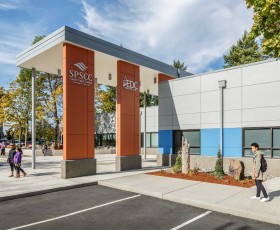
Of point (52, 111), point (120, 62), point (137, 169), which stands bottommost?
point (137, 169)

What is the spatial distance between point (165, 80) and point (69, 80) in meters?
8.19

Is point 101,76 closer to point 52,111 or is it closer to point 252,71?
point 252,71

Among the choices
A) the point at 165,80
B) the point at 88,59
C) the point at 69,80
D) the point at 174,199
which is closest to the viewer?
the point at 174,199

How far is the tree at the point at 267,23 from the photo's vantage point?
857cm

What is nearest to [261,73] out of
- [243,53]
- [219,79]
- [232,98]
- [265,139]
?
[232,98]

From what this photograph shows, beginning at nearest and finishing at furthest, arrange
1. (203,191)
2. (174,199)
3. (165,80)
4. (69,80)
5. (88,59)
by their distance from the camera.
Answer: (174,199), (203,191), (69,80), (88,59), (165,80)

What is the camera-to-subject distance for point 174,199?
31.1 ft

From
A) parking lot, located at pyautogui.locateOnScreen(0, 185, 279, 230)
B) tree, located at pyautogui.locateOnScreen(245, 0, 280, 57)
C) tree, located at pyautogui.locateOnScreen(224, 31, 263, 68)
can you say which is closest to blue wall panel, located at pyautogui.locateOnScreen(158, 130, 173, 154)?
parking lot, located at pyautogui.locateOnScreen(0, 185, 279, 230)

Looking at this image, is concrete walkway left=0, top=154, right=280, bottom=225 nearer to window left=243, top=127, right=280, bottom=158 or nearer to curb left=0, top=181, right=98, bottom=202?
curb left=0, top=181, right=98, bottom=202

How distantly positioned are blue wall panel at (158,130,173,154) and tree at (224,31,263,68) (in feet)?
124

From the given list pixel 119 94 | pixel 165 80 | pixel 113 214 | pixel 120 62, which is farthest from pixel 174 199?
pixel 165 80

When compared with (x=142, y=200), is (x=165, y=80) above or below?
above

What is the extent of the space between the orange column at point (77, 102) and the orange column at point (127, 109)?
7.12 feet

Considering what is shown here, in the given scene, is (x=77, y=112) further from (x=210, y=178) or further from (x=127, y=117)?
(x=210, y=178)
